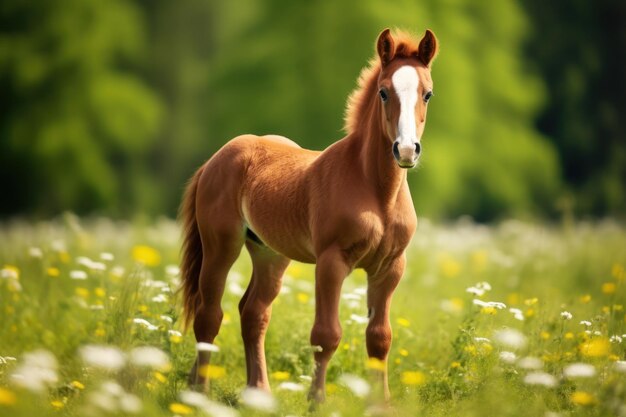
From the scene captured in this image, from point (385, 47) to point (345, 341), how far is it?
2.47 m

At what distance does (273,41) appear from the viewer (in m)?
21.0

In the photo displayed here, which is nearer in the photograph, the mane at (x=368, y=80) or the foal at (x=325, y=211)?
the foal at (x=325, y=211)

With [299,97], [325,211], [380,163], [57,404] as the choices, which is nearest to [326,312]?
[325,211]

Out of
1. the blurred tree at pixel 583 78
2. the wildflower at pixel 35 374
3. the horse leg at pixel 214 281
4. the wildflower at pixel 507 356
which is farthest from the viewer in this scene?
the blurred tree at pixel 583 78

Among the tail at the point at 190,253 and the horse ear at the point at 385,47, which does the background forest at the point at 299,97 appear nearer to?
the tail at the point at 190,253

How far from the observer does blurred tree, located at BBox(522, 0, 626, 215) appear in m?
25.1

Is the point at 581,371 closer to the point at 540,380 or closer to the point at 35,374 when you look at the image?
the point at 540,380

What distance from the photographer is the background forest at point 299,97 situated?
791 inches

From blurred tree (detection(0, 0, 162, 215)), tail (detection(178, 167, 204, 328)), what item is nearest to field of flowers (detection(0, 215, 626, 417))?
tail (detection(178, 167, 204, 328))

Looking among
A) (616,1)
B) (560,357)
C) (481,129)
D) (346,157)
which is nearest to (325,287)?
(346,157)

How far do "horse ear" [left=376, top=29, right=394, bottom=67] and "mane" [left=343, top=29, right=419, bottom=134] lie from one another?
6cm

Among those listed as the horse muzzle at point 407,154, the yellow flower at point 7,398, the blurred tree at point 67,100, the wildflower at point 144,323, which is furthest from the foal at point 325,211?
the blurred tree at point 67,100

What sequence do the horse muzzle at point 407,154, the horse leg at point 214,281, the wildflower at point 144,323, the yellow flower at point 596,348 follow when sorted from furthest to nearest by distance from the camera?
1. the horse leg at point 214,281
2. the wildflower at point 144,323
3. the yellow flower at point 596,348
4. the horse muzzle at point 407,154

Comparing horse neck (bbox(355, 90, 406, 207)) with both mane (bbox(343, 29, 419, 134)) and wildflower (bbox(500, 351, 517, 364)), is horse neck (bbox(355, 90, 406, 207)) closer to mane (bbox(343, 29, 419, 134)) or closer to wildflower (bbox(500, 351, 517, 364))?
mane (bbox(343, 29, 419, 134))
